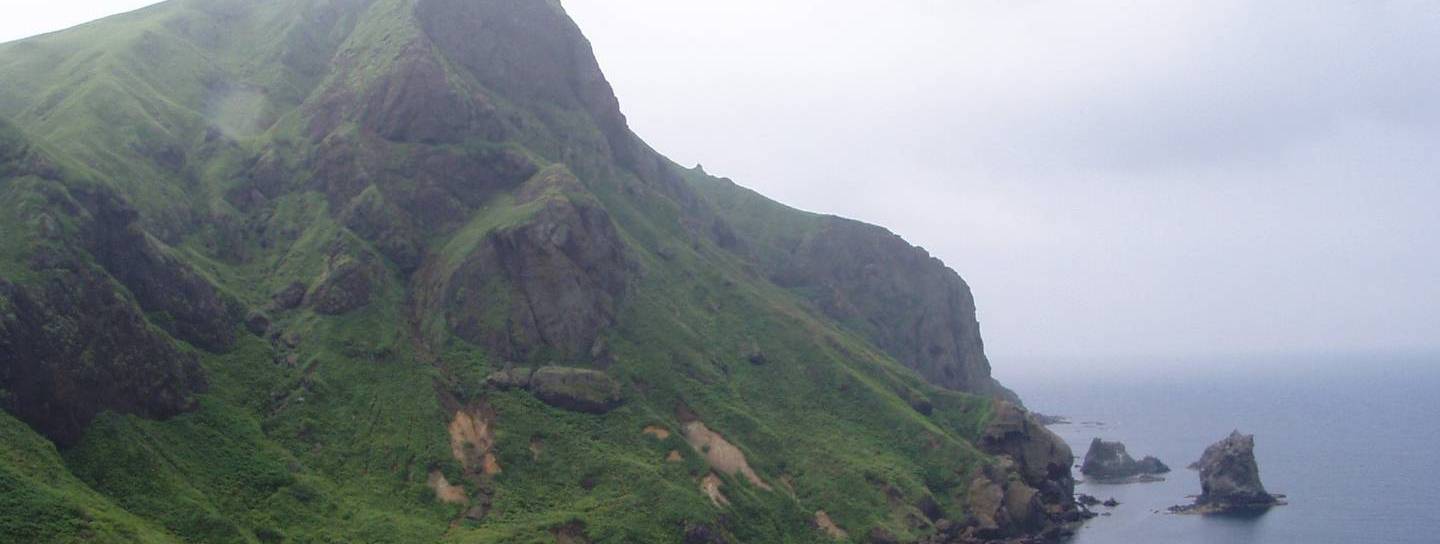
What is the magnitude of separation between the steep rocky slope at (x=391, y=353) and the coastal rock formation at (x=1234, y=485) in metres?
27.4

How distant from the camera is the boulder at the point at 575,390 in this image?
147m

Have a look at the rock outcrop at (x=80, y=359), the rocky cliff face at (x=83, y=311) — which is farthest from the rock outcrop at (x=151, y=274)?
the rock outcrop at (x=80, y=359)

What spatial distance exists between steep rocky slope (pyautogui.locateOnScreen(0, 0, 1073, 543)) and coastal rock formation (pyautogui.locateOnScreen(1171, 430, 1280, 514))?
89.8ft

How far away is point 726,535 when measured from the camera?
429 feet

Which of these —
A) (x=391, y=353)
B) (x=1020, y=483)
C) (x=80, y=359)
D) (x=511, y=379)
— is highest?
(x=80, y=359)

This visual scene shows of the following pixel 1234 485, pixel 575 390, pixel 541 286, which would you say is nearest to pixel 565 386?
pixel 575 390

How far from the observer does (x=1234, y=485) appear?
18150 cm

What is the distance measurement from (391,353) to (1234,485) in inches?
5408

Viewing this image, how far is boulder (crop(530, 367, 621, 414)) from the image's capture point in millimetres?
147375

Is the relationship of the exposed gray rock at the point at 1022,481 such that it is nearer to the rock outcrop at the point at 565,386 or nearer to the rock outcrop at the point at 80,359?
the rock outcrop at the point at 565,386

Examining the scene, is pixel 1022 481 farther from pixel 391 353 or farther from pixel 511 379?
pixel 391 353

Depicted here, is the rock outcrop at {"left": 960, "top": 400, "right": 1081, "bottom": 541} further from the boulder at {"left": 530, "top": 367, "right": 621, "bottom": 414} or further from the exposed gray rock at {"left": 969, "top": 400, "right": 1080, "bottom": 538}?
the boulder at {"left": 530, "top": 367, "right": 621, "bottom": 414}

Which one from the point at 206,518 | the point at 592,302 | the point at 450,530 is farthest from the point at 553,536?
the point at 592,302

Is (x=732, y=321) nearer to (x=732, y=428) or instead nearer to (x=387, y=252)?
(x=732, y=428)
